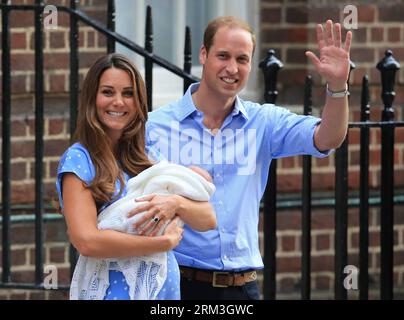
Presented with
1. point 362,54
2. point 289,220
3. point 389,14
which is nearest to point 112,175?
point 289,220

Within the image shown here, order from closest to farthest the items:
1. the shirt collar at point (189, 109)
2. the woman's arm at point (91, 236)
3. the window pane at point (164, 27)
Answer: the woman's arm at point (91, 236), the shirt collar at point (189, 109), the window pane at point (164, 27)

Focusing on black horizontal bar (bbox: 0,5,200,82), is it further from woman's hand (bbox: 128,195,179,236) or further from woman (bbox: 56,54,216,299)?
woman's hand (bbox: 128,195,179,236)

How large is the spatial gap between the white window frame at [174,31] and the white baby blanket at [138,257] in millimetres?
3040

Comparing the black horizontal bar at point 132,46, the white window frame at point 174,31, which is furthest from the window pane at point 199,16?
the black horizontal bar at point 132,46

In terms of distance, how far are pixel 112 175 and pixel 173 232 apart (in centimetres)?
27

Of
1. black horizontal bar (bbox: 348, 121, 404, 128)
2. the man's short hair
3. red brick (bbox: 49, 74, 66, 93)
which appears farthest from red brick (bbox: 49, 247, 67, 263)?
the man's short hair

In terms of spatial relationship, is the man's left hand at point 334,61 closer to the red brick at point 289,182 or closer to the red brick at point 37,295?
the red brick at point 289,182

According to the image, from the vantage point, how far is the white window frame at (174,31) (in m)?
7.38

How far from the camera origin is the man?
4.74 m

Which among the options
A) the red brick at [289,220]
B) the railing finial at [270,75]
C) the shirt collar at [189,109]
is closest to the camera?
the shirt collar at [189,109]

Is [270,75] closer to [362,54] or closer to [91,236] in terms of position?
[362,54]

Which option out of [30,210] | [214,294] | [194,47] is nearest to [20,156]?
[30,210]

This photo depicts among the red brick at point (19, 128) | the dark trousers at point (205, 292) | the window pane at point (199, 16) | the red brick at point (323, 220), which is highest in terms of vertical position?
the window pane at point (199, 16)
